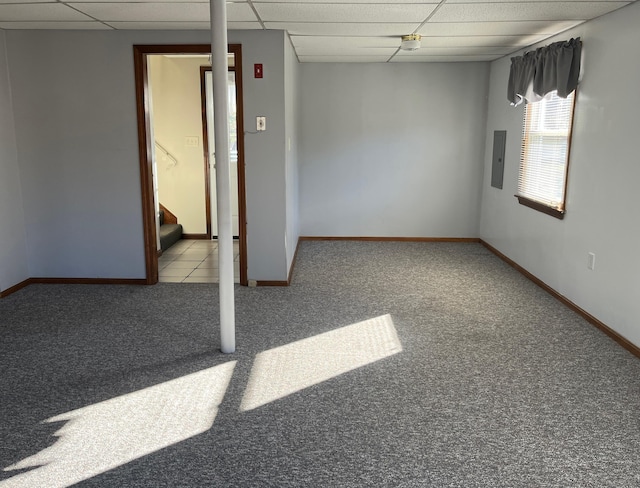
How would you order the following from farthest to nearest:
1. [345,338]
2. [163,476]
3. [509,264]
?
1. [509,264]
2. [345,338]
3. [163,476]

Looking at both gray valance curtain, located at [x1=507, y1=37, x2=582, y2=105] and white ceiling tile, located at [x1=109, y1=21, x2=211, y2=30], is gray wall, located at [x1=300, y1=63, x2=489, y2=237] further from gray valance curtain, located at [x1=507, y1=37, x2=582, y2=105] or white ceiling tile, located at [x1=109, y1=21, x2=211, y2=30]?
white ceiling tile, located at [x1=109, y1=21, x2=211, y2=30]

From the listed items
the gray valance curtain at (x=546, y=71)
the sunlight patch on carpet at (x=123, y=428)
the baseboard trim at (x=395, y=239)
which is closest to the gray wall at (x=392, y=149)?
the baseboard trim at (x=395, y=239)

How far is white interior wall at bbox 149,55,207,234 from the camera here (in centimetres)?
640

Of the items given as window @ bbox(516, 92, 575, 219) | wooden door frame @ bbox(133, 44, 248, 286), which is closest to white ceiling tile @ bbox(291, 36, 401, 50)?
wooden door frame @ bbox(133, 44, 248, 286)

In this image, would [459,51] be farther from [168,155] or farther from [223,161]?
[168,155]

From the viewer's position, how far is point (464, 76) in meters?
6.29

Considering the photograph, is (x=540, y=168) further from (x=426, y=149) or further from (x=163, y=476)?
(x=163, y=476)

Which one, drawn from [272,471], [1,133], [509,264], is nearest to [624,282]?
[509,264]

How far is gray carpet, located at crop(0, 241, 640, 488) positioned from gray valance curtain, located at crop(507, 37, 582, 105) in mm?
1719

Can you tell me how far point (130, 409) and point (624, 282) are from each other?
308 centimetres

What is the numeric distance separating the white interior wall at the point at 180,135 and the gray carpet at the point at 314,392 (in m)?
2.26

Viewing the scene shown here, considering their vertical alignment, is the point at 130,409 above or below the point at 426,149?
below

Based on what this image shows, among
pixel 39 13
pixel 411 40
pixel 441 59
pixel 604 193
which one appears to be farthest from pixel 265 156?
pixel 441 59

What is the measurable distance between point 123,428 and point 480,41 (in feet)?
14.0
